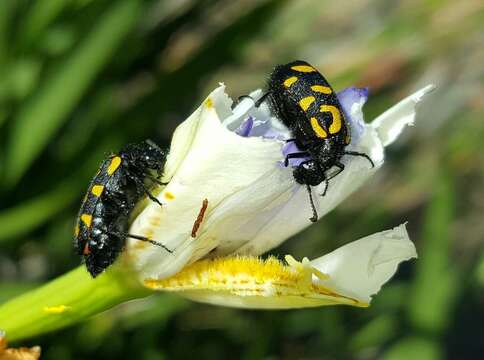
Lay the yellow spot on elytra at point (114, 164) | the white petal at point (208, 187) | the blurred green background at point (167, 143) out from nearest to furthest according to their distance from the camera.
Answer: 1. the white petal at point (208, 187)
2. the yellow spot on elytra at point (114, 164)
3. the blurred green background at point (167, 143)

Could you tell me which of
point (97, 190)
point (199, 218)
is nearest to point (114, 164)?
point (97, 190)

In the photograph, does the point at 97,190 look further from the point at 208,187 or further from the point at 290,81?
the point at 290,81

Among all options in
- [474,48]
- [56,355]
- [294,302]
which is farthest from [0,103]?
[474,48]

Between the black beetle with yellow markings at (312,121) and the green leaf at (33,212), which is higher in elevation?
the black beetle with yellow markings at (312,121)

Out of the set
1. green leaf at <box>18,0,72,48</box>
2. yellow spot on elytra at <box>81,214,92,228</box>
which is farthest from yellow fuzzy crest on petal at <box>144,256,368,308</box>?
green leaf at <box>18,0,72,48</box>

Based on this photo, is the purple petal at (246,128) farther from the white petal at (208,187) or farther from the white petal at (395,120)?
the white petal at (395,120)

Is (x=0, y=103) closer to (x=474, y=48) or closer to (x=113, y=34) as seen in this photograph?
(x=113, y=34)

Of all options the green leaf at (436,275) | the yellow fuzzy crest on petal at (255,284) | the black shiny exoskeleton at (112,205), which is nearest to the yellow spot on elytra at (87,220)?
the black shiny exoskeleton at (112,205)
